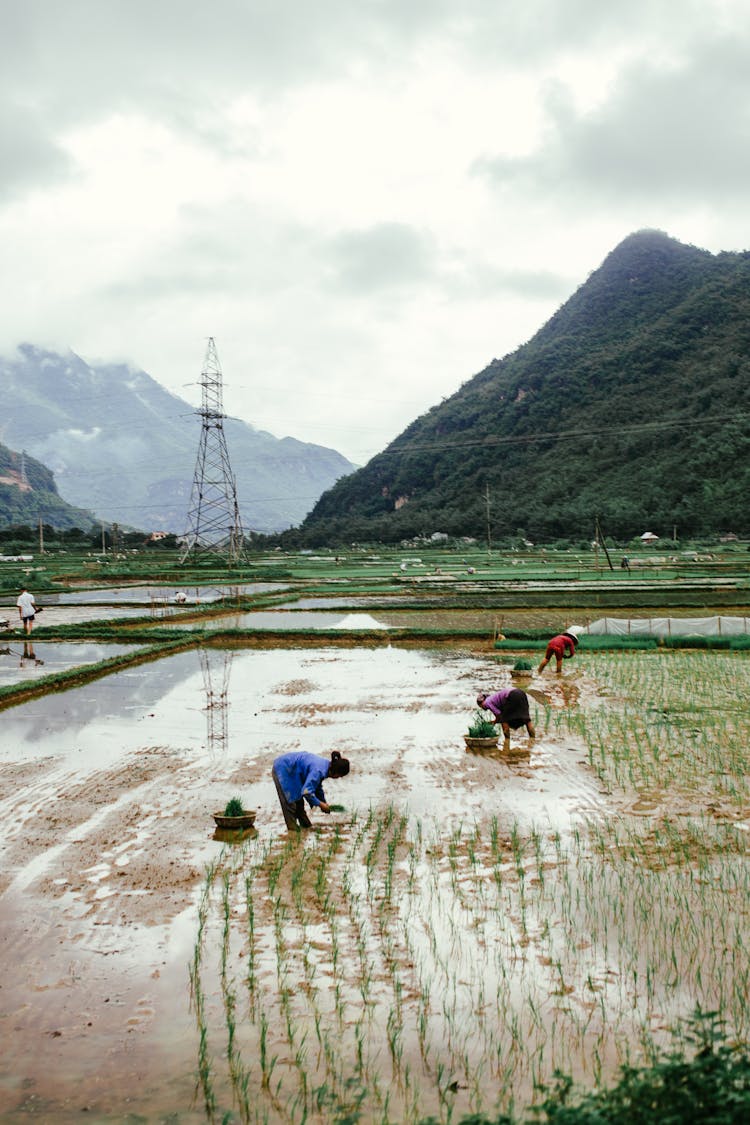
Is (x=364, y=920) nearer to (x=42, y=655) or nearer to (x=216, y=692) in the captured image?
(x=216, y=692)

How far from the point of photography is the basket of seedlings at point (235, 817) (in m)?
7.34

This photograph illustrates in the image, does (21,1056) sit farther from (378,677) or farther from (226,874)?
(378,677)

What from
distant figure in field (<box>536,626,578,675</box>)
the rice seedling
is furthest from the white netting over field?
the rice seedling

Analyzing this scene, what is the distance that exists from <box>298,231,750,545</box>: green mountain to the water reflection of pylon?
5290cm

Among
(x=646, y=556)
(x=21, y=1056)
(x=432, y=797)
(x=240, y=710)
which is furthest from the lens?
(x=646, y=556)

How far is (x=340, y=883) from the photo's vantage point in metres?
6.36

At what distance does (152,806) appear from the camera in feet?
27.3

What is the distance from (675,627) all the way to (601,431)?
65017 mm

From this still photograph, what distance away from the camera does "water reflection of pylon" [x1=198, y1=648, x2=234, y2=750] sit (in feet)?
37.9

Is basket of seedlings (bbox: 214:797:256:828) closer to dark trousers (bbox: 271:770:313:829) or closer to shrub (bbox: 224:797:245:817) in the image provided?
shrub (bbox: 224:797:245:817)

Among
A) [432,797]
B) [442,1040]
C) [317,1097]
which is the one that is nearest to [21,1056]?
[317,1097]

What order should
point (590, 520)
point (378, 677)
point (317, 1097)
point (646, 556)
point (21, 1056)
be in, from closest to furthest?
1. point (317, 1097)
2. point (21, 1056)
3. point (378, 677)
4. point (646, 556)
5. point (590, 520)

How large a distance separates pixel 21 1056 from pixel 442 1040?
86.8 inches

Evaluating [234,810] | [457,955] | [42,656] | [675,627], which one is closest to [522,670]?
[675,627]
